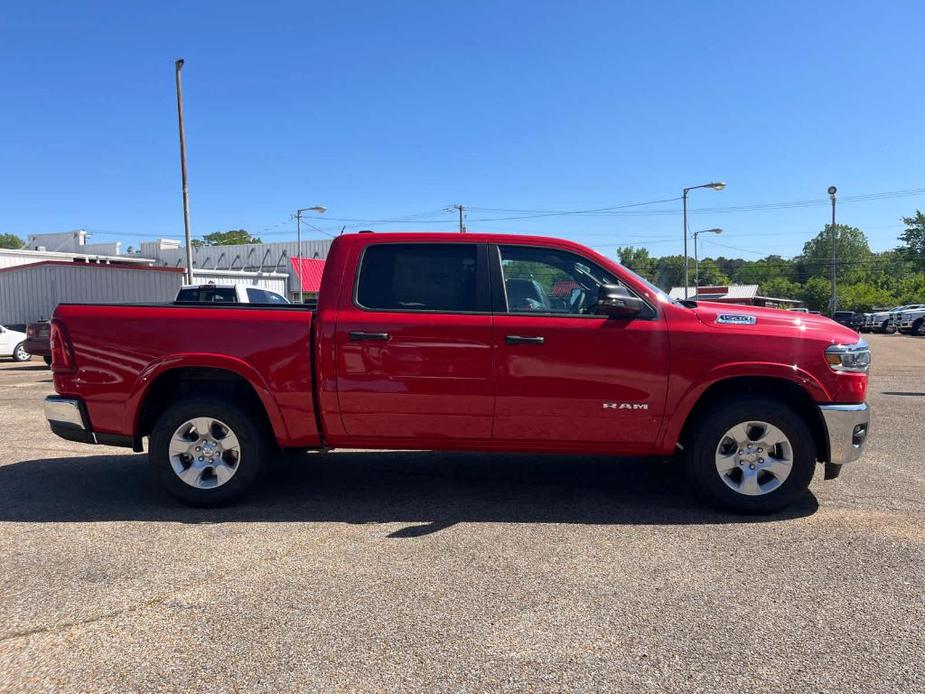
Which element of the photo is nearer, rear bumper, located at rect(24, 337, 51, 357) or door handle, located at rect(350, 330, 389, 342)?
door handle, located at rect(350, 330, 389, 342)

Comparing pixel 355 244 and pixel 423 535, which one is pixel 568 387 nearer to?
pixel 423 535

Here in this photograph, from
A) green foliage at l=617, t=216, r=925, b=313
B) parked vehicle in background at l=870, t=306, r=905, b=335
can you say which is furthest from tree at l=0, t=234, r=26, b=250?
parked vehicle in background at l=870, t=306, r=905, b=335

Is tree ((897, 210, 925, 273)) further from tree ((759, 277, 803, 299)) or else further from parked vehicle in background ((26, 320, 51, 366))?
parked vehicle in background ((26, 320, 51, 366))

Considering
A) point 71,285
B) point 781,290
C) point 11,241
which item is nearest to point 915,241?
point 781,290

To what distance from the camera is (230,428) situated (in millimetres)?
4840

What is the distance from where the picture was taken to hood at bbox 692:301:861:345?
15.1 ft

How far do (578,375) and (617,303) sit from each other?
55 cm

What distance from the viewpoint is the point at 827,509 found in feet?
16.0

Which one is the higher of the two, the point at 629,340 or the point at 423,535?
the point at 629,340

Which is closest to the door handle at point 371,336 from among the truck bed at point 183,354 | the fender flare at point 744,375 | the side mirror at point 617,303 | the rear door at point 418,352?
the rear door at point 418,352

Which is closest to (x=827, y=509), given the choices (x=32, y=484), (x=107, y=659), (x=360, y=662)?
(x=360, y=662)

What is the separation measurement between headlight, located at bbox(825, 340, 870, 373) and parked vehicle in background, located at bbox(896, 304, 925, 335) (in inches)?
1513

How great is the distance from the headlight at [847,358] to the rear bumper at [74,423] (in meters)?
4.91

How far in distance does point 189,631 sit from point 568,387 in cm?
268
